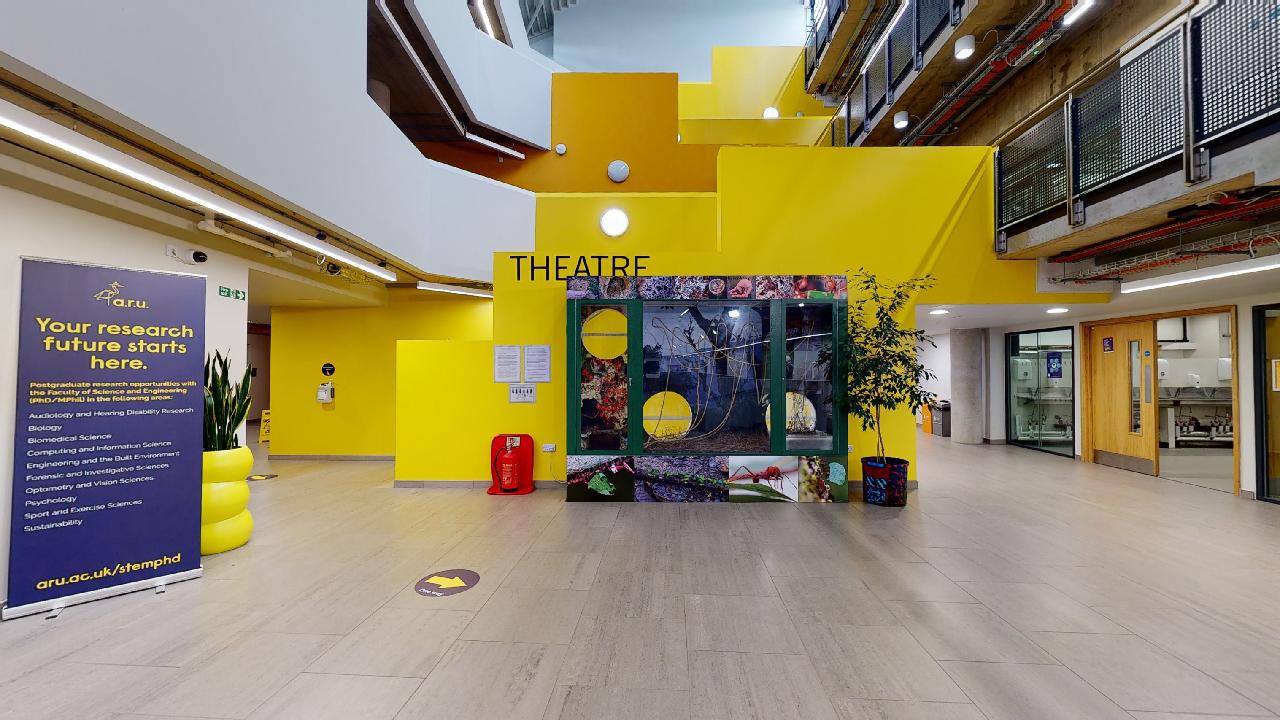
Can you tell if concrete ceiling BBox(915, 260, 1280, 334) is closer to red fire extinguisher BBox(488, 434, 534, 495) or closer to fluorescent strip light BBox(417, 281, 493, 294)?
red fire extinguisher BBox(488, 434, 534, 495)

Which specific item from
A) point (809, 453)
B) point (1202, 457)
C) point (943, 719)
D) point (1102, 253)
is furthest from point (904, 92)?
point (943, 719)

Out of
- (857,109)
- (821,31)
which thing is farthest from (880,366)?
(821,31)

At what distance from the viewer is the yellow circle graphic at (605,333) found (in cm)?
543

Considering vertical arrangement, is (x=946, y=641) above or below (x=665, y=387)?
below

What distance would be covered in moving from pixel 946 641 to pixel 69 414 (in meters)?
4.63

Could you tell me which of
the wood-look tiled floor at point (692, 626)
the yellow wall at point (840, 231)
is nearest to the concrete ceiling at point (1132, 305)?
the yellow wall at point (840, 231)

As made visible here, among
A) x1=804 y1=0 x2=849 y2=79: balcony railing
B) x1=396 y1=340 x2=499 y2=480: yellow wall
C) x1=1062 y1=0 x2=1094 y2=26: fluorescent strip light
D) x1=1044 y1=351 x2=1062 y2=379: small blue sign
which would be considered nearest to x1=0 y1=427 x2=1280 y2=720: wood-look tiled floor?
x1=396 y1=340 x2=499 y2=480: yellow wall

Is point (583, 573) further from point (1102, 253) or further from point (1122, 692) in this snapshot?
point (1102, 253)

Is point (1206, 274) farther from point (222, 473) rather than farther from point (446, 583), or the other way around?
point (222, 473)

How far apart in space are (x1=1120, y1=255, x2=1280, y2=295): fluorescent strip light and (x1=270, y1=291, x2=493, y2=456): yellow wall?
7780mm

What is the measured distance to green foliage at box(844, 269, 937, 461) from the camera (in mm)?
5000

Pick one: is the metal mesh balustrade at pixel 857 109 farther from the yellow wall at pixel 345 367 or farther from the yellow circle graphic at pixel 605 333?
the yellow wall at pixel 345 367

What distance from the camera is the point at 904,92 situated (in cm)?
729

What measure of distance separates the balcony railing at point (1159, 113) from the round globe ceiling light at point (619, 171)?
17.6ft
